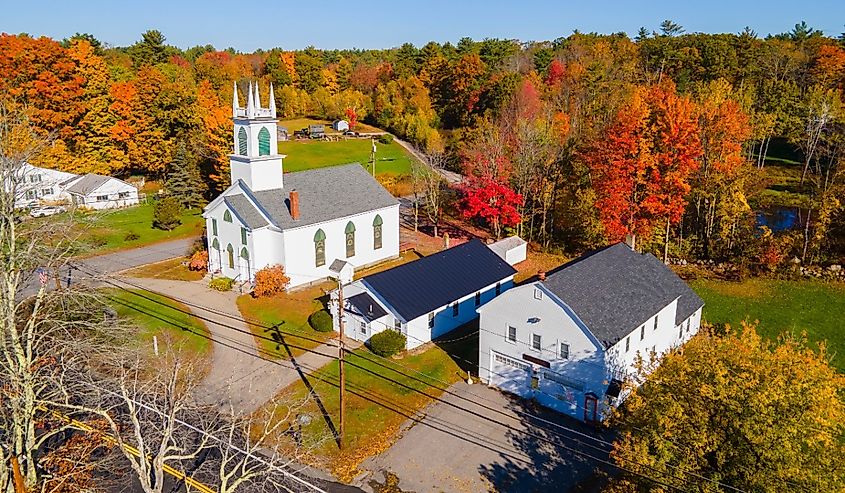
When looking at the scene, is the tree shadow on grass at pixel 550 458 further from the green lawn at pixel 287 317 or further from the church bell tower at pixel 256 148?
the church bell tower at pixel 256 148

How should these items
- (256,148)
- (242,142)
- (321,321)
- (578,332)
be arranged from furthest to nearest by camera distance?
(242,142), (256,148), (321,321), (578,332)

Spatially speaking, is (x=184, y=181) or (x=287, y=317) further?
(x=184, y=181)

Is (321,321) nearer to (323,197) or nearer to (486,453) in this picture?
(323,197)

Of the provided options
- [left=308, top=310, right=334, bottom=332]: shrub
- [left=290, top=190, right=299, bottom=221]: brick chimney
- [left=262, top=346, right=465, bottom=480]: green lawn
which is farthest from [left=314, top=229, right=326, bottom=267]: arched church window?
[left=262, top=346, right=465, bottom=480]: green lawn

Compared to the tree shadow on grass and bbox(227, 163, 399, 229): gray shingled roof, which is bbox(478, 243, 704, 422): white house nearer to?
the tree shadow on grass

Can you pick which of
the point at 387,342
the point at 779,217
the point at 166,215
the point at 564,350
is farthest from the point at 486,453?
the point at 779,217
